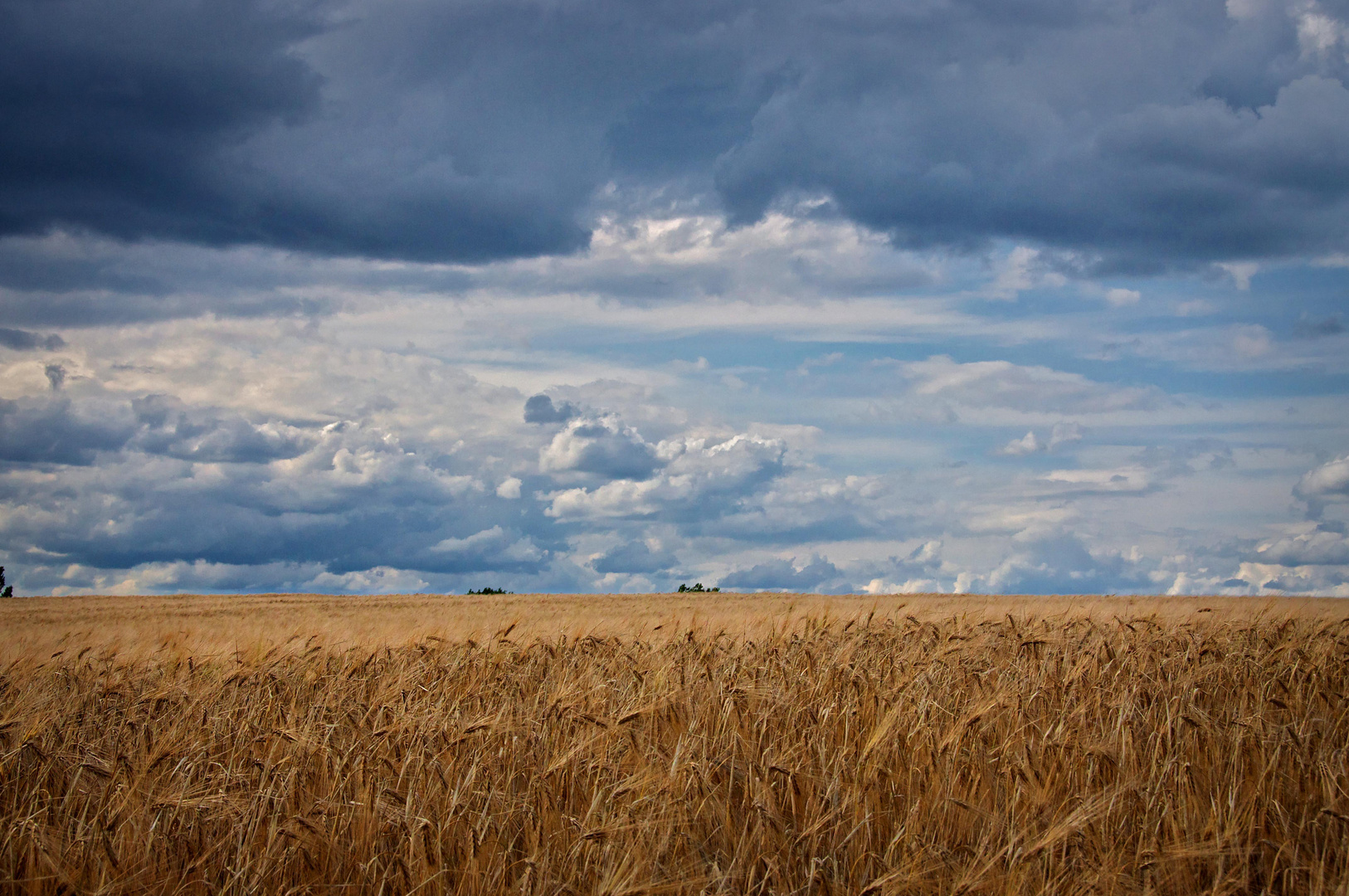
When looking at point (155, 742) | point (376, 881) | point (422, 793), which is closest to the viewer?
point (376, 881)

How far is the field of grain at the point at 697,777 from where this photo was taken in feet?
10.4

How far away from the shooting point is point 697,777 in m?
3.60

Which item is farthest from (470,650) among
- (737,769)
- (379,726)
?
(737,769)

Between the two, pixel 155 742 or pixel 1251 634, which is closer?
pixel 155 742

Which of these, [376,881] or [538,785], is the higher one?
[538,785]

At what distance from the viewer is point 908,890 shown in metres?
2.99

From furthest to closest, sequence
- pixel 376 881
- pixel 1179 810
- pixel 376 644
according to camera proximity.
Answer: pixel 376 644 < pixel 1179 810 < pixel 376 881

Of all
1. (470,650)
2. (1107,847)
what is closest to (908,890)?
(1107,847)

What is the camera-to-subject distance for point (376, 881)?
331 cm

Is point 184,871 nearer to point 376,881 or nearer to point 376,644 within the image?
point 376,881

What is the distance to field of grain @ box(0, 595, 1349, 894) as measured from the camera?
124 inches

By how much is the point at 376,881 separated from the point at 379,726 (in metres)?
1.70

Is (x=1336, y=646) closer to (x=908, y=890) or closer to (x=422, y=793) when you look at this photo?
(x=908, y=890)

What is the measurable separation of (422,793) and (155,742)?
1877 millimetres
